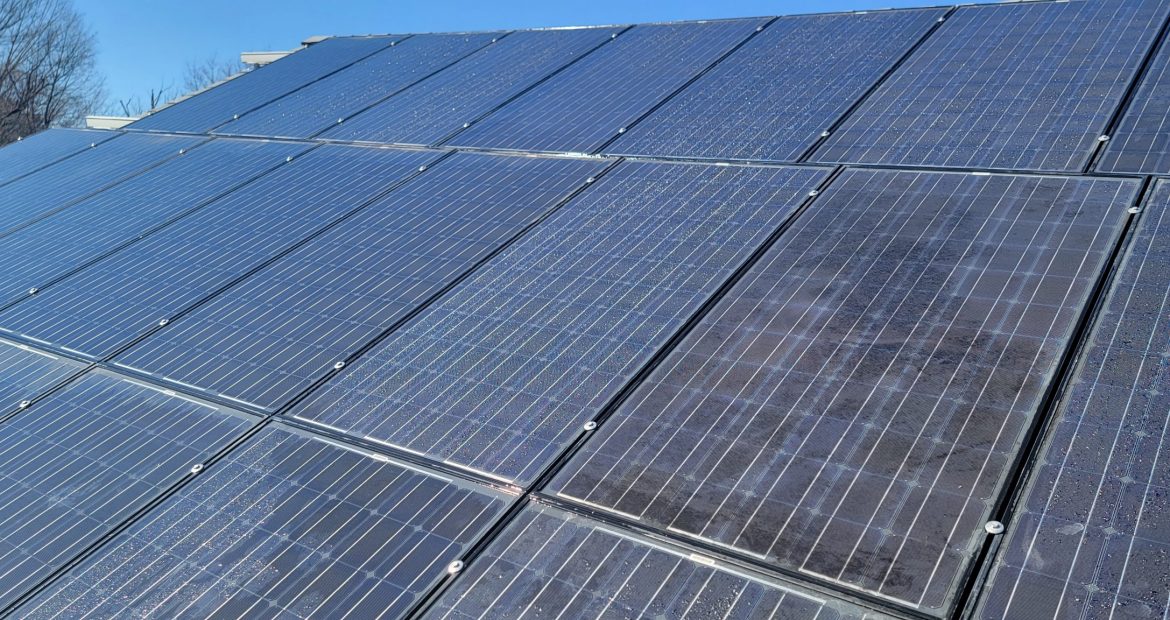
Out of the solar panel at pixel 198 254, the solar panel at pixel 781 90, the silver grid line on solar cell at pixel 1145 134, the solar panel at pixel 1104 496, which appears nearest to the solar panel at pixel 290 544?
the solar panel at pixel 1104 496

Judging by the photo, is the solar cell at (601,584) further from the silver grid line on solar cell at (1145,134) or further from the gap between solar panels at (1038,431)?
the silver grid line on solar cell at (1145,134)

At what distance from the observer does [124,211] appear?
34.1 feet

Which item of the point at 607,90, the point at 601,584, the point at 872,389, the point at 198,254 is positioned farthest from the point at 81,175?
the point at 872,389

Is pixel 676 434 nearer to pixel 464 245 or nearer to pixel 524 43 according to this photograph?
pixel 464 245

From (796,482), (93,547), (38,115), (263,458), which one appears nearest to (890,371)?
(796,482)

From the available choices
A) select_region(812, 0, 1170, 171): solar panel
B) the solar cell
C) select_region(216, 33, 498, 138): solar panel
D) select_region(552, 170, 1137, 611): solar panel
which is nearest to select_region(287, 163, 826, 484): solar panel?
select_region(552, 170, 1137, 611): solar panel

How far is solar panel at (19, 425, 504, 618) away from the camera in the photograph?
4.62m

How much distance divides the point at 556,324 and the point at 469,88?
21.2ft

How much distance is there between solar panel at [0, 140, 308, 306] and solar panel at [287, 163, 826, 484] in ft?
14.8

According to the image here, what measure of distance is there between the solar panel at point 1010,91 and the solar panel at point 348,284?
2609 millimetres

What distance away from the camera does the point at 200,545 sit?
5.12 metres

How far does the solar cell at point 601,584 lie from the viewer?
3.96 meters

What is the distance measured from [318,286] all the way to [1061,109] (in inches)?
238

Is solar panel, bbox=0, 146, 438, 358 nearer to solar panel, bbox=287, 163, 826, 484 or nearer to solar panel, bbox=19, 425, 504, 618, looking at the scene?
solar panel, bbox=287, 163, 826, 484
